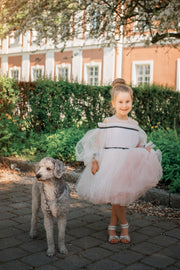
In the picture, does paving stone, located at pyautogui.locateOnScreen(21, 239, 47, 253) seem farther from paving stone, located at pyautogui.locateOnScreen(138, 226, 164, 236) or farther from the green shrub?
the green shrub

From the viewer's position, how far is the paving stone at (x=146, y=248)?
10.5 ft

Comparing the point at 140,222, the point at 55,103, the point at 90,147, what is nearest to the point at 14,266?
the point at 90,147

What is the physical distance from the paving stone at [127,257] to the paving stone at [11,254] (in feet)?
2.76

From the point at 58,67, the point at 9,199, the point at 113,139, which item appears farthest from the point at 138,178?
the point at 58,67

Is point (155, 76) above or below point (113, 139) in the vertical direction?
above

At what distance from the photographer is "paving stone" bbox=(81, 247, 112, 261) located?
301cm

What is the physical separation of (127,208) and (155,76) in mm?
15145

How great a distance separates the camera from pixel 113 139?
3.35 metres

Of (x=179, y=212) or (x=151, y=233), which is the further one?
(x=179, y=212)

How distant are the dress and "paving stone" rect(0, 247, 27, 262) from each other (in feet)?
2.70

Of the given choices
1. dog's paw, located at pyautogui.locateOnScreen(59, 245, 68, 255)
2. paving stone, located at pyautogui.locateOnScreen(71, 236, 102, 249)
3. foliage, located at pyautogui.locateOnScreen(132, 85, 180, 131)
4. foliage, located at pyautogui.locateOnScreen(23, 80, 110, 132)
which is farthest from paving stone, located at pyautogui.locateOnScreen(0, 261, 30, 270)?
foliage, located at pyautogui.locateOnScreen(132, 85, 180, 131)

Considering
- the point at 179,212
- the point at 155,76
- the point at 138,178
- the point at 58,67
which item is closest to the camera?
the point at 138,178

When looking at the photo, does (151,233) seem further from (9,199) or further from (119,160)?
(9,199)

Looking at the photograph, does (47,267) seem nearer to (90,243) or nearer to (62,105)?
(90,243)
